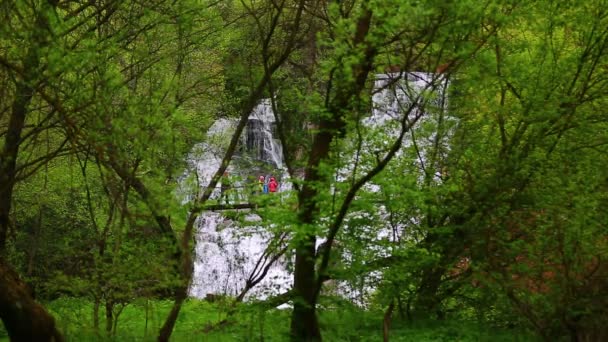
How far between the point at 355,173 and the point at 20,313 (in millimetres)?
3937

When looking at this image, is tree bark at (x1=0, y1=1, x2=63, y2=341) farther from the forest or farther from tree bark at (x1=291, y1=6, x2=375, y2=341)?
tree bark at (x1=291, y1=6, x2=375, y2=341)

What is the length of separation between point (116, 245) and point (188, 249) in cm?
102

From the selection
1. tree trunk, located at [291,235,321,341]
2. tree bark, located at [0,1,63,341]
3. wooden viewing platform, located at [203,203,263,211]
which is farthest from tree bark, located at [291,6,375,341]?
tree bark, located at [0,1,63,341]

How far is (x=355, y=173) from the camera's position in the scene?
8555 millimetres

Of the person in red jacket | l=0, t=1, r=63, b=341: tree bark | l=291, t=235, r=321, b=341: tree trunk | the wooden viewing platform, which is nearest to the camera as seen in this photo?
l=0, t=1, r=63, b=341: tree bark

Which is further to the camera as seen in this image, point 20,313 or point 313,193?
point 313,193

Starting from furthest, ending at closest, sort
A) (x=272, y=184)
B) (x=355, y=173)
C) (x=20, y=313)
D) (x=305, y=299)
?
(x=272, y=184) < (x=305, y=299) < (x=355, y=173) < (x=20, y=313)

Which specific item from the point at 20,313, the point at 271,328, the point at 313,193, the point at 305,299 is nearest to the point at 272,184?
the point at 271,328

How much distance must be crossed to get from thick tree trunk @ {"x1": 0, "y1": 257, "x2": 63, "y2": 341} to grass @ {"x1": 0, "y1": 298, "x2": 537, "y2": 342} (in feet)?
3.90

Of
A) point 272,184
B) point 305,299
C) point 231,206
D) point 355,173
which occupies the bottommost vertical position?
point 305,299

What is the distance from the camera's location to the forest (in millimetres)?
7348

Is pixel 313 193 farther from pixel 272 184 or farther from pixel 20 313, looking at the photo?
pixel 272 184

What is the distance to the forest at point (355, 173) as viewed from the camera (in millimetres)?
7348

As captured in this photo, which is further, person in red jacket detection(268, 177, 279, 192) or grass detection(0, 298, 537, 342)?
person in red jacket detection(268, 177, 279, 192)
